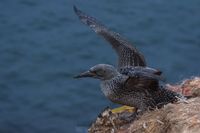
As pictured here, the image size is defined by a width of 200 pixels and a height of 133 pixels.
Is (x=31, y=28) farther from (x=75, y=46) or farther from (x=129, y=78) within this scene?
(x=129, y=78)

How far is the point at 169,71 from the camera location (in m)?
11.5

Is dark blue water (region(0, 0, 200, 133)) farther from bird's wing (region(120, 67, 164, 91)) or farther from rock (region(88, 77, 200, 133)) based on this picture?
bird's wing (region(120, 67, 164, 91))

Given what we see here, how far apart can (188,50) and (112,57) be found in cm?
144

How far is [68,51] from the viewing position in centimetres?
1202

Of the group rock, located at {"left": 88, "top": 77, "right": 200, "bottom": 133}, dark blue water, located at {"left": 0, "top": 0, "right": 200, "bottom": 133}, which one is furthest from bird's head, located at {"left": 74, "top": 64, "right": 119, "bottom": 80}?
dark blue water, located at {"left": 0, "top": 0, "right": 200, "bottom": 133}

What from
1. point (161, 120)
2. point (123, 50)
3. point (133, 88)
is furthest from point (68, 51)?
point (161, 120)

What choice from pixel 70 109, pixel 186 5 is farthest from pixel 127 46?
pixel 186 5

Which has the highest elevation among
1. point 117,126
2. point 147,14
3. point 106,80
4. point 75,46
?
point 147,14

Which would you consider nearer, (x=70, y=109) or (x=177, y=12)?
(x=70, y=109)

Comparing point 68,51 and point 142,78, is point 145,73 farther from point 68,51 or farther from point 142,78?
point 68,51

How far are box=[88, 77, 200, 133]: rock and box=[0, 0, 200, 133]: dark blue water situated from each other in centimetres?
395

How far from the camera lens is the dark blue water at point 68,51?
34.0 ft

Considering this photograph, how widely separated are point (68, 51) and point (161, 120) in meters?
6.82

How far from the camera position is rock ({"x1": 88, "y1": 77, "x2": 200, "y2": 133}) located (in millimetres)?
5020
